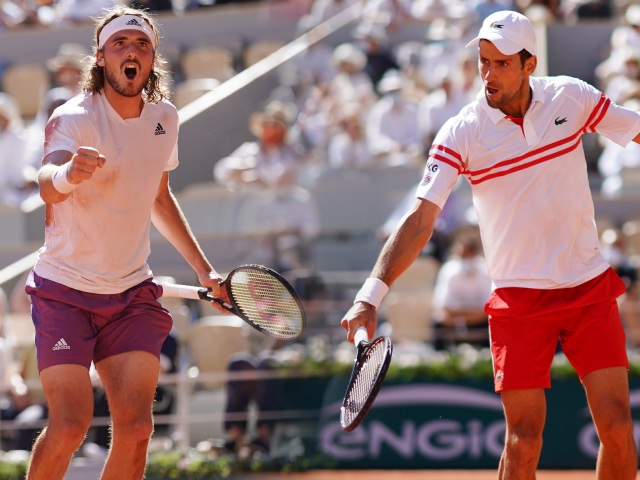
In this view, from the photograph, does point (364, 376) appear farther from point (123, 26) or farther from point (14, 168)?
point (14, 168)

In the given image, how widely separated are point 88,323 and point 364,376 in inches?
52.8

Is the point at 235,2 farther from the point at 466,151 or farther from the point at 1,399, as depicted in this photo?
the point at 466,151

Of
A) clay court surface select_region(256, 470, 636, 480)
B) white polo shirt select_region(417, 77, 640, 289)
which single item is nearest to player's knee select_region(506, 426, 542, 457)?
Result: white polo shirt select_region(417, 77, 640, 289)

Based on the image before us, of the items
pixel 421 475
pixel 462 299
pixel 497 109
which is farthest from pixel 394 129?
pixel 497 109

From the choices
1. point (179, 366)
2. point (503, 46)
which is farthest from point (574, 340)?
point (179, 366)

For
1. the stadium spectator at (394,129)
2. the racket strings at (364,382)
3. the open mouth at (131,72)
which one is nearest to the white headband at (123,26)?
the open mouth at (131,72)

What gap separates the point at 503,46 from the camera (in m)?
5.90

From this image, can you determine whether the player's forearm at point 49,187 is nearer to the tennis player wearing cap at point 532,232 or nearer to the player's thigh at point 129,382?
the player's thigh at point 129,382

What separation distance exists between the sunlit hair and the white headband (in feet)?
Result: 0.12

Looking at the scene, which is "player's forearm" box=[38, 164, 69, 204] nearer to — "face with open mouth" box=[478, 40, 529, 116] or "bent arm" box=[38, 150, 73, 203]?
"bent arm" box=[38, 150, 73, 203]

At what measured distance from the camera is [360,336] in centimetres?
536

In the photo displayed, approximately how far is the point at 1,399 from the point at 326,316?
272 cm

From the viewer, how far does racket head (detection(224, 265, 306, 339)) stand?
629cm

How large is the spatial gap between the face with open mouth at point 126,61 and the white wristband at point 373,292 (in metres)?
1.37
